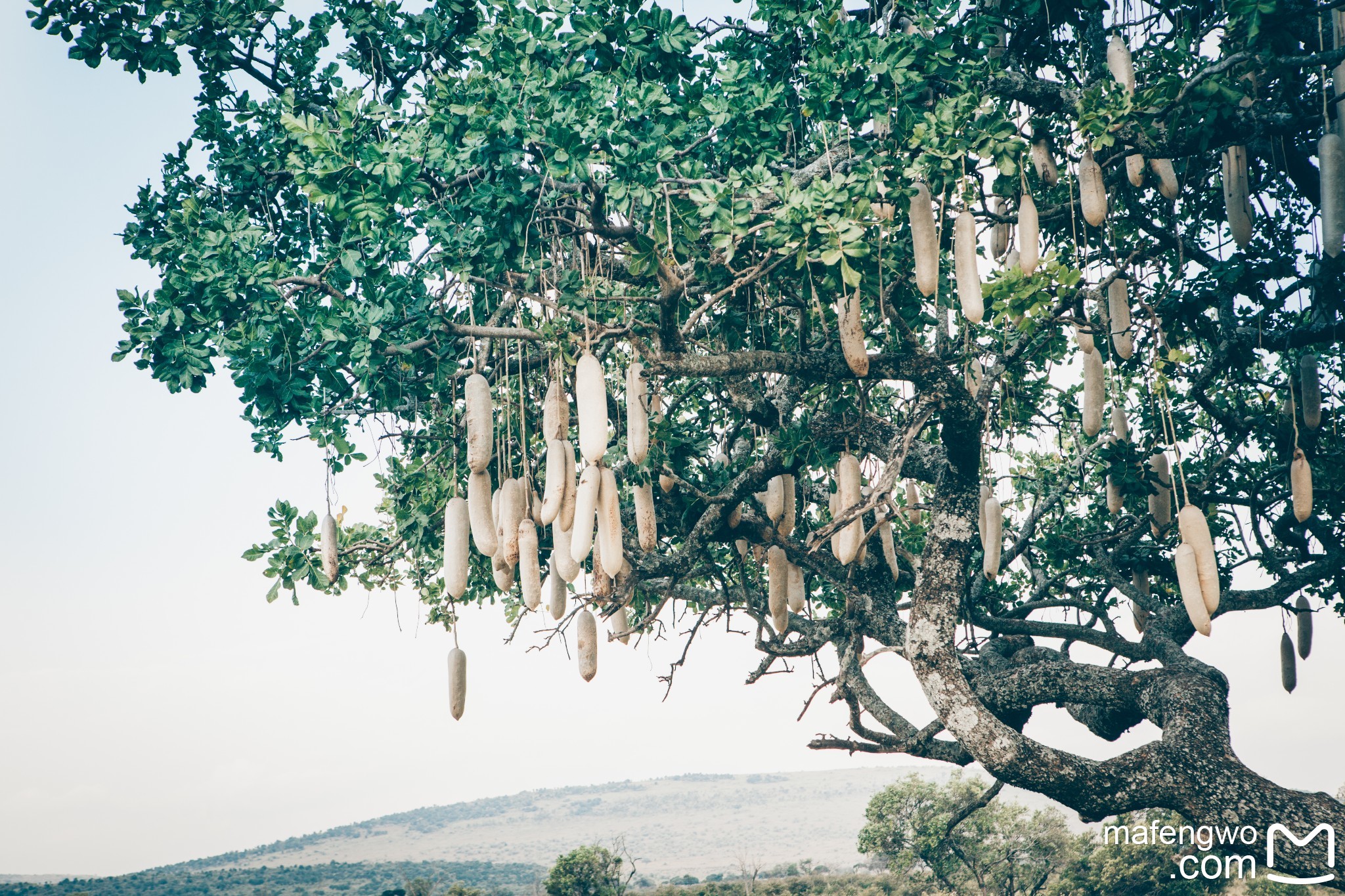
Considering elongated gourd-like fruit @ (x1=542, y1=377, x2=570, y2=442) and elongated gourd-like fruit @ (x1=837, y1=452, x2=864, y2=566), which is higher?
elongated gourd-like fruit @ (x1=542, y1=377, x2=570, y2=442)

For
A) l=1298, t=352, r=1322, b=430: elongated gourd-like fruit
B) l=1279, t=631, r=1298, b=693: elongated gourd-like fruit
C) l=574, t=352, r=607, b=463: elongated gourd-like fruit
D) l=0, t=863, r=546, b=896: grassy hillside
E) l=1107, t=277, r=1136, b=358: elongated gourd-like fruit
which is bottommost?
l=0, t=863, r=546, b=896: grassy hillside

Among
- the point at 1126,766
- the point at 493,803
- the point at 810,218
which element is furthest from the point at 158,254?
the point at 493,803

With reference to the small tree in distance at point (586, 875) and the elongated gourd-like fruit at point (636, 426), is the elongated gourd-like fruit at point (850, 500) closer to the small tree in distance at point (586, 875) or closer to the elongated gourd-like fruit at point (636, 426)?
the elongated gourd-like fruit at point (636, 426)

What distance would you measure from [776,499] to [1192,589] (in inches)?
110

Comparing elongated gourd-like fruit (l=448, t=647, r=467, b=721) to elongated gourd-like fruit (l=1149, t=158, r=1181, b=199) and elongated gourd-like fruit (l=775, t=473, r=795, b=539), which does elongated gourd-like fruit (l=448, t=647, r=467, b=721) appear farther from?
elongated gourd-like fruit (l=1149, t=158, r=1181, b=199)

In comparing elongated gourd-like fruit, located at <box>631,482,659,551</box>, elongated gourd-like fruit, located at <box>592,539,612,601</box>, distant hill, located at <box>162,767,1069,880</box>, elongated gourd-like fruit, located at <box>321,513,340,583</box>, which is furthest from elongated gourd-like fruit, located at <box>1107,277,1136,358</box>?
distant hill, located at <box>162,767,1069,880</box>

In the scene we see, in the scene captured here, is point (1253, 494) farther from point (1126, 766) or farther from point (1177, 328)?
point (1126, 766)

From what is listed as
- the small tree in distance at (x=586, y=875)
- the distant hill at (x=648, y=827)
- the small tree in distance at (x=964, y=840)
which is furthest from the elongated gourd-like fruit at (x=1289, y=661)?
the distant hill at (x=648, y=827)

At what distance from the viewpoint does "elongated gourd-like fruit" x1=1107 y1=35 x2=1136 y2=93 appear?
6.17m

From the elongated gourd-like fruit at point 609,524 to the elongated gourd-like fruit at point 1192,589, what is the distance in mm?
2576

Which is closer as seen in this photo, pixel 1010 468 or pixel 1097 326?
pixel 1097 326

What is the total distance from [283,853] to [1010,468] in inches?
1915

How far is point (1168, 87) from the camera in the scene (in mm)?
5918

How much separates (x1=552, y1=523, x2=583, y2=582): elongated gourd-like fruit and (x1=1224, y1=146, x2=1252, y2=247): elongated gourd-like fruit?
175 inches
